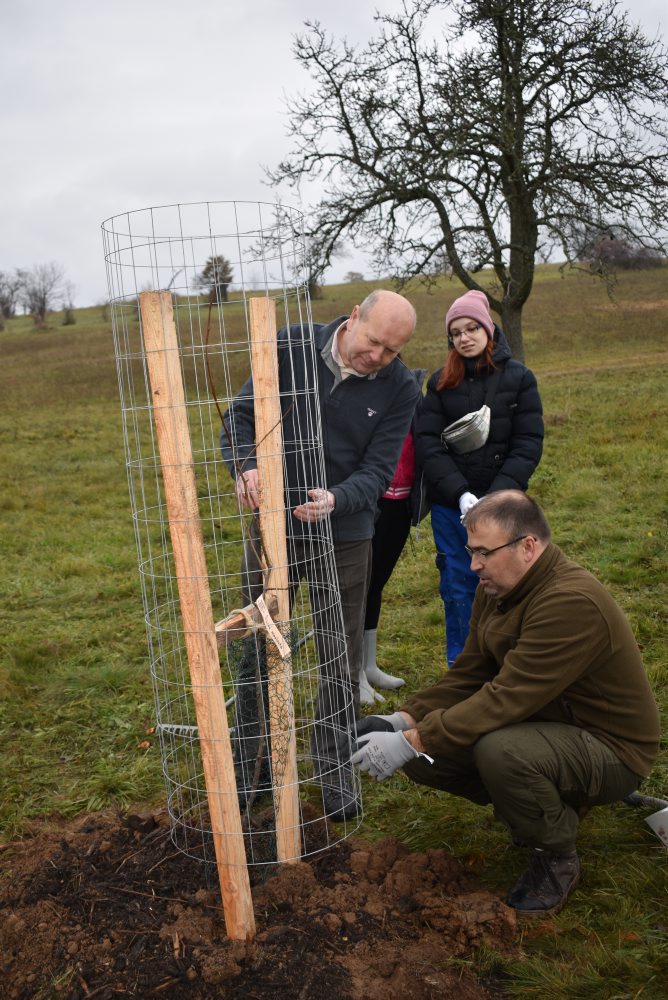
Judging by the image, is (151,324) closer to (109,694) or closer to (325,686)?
(325,686)

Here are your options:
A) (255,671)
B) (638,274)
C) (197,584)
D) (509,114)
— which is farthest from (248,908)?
(638,274)

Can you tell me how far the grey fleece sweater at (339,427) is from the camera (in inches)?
143

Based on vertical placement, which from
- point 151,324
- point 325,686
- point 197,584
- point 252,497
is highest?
point 151,324

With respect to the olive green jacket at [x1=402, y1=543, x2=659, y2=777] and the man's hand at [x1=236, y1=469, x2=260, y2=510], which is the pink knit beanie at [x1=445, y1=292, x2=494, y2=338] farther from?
the man's hand at [x1=236, y1=469, x2=260, y2=510]

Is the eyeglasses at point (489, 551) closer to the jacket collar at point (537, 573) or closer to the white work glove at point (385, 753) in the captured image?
the jacket collar at point (537, 573)

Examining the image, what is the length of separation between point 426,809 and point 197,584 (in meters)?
1.84

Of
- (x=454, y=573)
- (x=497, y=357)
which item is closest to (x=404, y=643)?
(x=454, y=573)

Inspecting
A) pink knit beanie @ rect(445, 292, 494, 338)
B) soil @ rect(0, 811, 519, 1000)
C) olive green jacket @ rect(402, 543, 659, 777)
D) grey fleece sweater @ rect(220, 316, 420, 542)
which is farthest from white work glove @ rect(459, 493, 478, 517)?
soil @ rect(0, 811, 519, 1000)

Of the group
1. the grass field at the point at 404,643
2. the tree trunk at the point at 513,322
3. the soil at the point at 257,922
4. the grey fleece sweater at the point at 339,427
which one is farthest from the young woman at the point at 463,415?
the tree trunk at the point at 513,322

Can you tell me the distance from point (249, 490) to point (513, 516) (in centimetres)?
101

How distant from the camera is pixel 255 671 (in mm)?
3545

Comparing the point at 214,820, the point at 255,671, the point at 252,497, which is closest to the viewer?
the point at 214,820

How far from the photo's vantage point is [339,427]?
12.7ft

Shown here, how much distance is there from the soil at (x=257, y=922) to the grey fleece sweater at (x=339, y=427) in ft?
4.58
